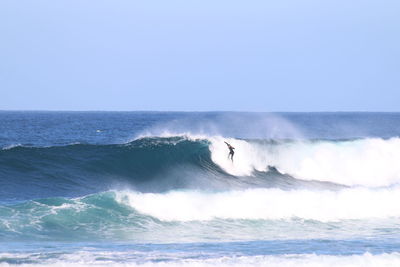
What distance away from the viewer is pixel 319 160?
28156 millimetres

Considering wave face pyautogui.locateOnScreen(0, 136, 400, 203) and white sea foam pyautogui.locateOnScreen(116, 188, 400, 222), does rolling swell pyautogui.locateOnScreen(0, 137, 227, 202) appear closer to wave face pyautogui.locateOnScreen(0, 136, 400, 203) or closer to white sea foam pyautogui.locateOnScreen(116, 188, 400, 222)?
wave face pyautogui.locateOnScreen(0, 136, 400, 203)

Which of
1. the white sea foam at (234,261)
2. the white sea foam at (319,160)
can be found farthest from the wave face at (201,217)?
the white sea foam at (319,160)

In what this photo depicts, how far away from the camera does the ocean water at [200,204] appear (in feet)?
42.1

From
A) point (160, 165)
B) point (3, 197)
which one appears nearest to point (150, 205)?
point (3, 197)

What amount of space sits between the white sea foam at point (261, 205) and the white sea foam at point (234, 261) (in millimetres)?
4670

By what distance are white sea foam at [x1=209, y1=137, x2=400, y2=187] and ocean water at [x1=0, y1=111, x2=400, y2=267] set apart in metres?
0.06

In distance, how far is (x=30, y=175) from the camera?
22.5 meters

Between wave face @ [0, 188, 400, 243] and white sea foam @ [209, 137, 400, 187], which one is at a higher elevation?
white sea foam @ [209, 137, 400, 187]

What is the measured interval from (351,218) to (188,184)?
6656mm

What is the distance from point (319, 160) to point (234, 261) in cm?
1674

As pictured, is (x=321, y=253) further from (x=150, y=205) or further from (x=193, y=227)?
(x=150, y=205)

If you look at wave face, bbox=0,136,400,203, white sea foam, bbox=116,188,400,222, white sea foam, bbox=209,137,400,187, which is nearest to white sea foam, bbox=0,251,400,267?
white sea foam, bbox=116,188,400,222

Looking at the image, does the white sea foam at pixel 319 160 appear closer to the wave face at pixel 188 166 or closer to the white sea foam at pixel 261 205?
the wave face at pixel 188 166

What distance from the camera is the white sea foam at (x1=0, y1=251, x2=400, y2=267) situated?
1180 cm
